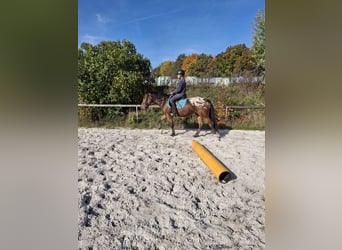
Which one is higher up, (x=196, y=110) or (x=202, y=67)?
(x=202, y=67)

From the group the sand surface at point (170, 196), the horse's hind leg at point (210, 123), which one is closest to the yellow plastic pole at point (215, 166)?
the sand surface at point (170, 196)

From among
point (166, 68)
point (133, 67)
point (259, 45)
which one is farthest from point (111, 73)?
point (259, 45)

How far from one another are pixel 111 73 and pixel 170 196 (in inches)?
73.6

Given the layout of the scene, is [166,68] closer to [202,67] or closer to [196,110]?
[202,67]

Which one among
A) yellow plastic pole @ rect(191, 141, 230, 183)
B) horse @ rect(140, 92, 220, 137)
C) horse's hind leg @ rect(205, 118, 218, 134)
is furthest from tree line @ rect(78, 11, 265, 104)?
yellow plastic pole @ rect(191, 141, 230, 183)

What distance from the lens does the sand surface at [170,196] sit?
1.19m

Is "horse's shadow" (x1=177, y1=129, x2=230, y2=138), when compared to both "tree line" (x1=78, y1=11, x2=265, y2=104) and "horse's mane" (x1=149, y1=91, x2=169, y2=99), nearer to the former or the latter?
"horse's mane" (x1=149, y1=91, x2=169, y2=99)

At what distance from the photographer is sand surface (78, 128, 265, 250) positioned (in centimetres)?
119

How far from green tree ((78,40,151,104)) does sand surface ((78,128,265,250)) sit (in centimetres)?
66

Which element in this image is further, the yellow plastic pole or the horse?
the horse

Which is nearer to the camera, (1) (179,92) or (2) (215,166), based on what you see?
(2) (215,166)

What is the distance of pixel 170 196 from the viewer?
5.06 ft

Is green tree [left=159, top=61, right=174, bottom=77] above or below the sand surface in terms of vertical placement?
above
